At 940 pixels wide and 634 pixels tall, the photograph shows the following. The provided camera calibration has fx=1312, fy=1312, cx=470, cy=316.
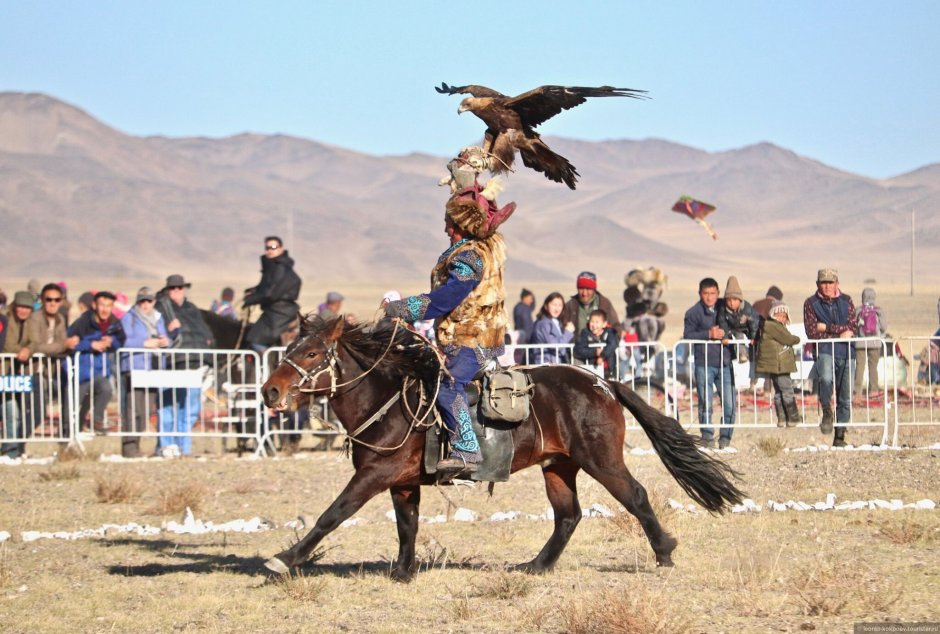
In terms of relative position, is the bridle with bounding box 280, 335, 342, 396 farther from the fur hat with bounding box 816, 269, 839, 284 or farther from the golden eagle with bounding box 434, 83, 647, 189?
the fur hat with bounding box 816, 269, 839, 284

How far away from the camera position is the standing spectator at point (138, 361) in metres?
15.9

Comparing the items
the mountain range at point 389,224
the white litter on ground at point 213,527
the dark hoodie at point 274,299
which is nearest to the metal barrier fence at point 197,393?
the dark hoodie at point 274,299

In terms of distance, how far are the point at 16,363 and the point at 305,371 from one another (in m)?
8.46

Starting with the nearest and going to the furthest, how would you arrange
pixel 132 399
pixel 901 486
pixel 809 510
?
1. pixel 809 510
2. pixel 901 486
3. pixel 132 399

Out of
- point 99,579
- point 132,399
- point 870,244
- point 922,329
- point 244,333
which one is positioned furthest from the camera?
point 870,244

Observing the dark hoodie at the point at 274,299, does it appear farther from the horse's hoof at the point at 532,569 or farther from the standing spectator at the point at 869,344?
the horse's hoof at the point at 532,569

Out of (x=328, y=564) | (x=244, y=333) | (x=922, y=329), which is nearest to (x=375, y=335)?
(x=328, y=564)

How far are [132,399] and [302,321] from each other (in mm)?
7515

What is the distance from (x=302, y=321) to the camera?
8.89m

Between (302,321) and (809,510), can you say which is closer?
(302,321)

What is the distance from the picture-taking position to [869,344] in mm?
15945

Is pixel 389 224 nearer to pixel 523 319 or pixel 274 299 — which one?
pixel 523 319

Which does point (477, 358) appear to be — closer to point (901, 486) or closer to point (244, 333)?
point (901, 486)

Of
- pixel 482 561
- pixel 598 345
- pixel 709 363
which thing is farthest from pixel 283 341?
pixel 482 561
